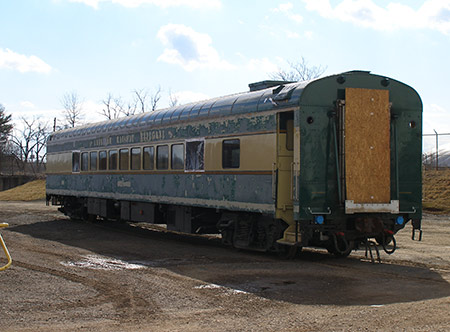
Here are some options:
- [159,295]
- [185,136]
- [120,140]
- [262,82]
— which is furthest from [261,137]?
[120,140]

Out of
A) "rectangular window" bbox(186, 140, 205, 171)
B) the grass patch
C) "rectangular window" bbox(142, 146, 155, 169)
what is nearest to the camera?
"rectangular window" bbox(186, 140, 205, 171)

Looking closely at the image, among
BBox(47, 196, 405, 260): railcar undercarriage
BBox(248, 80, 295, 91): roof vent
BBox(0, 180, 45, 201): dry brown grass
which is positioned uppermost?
BBox(248, 80, 295, 91): roof vent

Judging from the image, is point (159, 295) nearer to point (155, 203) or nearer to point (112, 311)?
point (112, 311)

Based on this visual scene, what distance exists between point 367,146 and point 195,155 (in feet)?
14.8

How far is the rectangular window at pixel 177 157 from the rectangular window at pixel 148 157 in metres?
1.21

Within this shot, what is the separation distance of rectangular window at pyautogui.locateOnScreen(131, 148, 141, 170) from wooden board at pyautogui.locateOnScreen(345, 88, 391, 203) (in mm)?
7508

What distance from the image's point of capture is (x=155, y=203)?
1675 centimetres

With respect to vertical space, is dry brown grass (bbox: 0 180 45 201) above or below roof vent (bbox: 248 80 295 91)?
below

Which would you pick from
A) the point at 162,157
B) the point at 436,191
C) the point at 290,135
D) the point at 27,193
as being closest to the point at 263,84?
the point at 290,135

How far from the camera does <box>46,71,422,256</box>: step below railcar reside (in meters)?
11.5

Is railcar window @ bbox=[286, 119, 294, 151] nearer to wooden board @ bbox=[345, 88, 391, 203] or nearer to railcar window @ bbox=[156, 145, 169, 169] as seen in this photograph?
wooden board @ bbox=[345, 88, 391, 203]

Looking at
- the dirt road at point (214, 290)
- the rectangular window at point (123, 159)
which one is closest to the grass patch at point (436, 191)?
the dirt road at point (214, 290)

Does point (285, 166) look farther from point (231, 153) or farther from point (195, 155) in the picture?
point (195, 155)

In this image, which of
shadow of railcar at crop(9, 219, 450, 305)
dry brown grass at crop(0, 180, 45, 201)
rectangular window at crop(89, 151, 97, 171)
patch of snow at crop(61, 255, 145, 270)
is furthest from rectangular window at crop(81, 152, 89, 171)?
dry brown grass at crop(0, 180, 45, 201)
